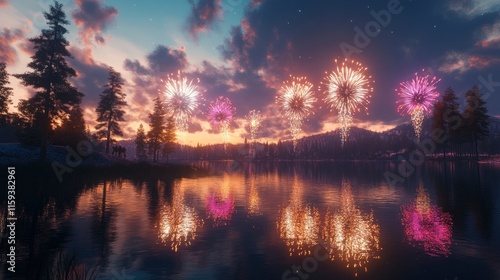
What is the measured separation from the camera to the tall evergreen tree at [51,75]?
4194cm

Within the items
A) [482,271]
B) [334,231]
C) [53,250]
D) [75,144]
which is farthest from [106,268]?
[75,144]

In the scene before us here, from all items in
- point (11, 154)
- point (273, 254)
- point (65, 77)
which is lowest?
point (273, 254)

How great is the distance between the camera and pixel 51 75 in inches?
1672

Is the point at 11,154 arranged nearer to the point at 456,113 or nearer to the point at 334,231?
the point at 334,231

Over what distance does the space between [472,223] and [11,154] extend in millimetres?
50022

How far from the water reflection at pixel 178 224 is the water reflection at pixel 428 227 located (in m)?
11.9

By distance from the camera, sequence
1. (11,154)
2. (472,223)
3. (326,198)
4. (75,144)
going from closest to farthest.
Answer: (472,223)
(326,198)
(11,154)
(75,144)

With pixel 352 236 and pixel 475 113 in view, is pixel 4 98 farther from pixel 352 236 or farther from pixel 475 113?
pixel 475 113

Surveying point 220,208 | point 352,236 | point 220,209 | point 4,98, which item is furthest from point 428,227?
point 4,98

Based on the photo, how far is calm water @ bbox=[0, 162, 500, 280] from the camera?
12641 mm

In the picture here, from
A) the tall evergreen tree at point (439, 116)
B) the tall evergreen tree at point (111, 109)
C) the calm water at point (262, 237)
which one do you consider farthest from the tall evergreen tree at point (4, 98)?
the tall evergreen tree at point (439, 116)

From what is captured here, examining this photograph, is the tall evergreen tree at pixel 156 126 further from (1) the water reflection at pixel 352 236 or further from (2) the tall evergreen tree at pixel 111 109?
(1) the water reflection at pixel 352 236

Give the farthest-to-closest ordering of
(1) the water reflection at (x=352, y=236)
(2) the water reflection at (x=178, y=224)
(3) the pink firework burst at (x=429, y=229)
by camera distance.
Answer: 1. (2) the water reflection at (x=178, y=224)
2. (3) the pink firework burst at (x=429, y=229)
3. (1) the water reflection at (x=352, y=236)

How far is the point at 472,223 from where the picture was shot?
20.2 metres
